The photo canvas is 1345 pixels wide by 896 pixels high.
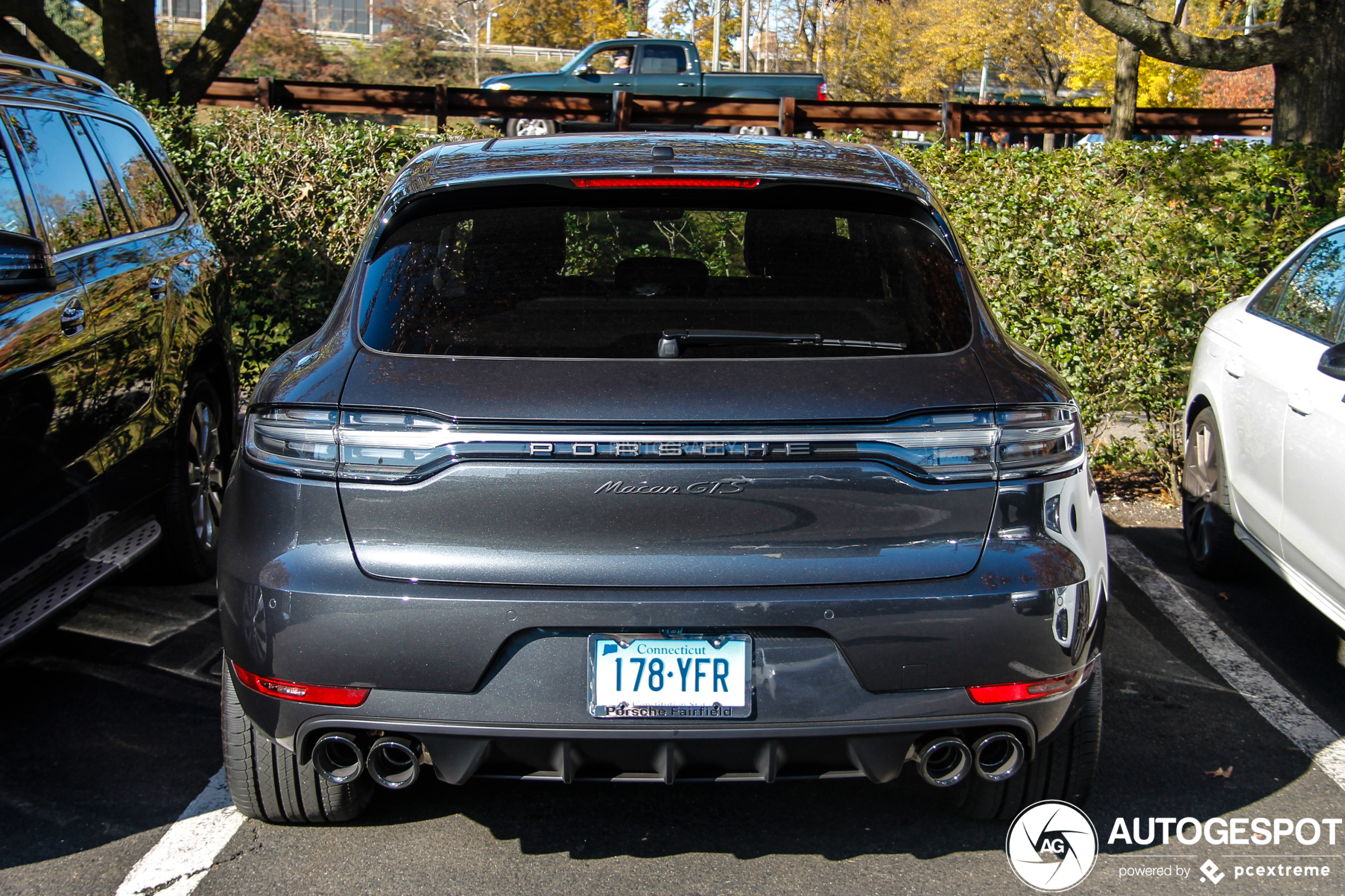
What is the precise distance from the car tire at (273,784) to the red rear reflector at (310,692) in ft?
0.92

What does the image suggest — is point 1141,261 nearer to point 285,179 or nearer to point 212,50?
point 285,179

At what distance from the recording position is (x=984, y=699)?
2672 mm

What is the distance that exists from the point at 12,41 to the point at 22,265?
10.8 meters

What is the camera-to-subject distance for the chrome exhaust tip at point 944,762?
2.71 meters

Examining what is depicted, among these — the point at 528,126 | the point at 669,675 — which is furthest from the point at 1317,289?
the point at 528,126

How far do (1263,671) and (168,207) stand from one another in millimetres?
4886

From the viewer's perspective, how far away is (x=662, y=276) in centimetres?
311

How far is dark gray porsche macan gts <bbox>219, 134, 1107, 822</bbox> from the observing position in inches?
101

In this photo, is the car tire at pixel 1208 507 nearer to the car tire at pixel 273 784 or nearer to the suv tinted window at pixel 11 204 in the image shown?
the car tire at pixel 273 784

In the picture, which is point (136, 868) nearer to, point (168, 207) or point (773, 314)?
point (773, 314)

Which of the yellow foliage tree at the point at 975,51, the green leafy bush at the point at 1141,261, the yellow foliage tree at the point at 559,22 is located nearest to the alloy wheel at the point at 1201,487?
the green leafy bush at the point at 1141,261

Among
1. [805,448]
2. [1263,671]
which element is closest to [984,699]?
[805,448]

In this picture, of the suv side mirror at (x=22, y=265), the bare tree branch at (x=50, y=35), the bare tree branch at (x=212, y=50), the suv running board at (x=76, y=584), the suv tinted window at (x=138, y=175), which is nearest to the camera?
the suv side mirror at (x=22, y=265)

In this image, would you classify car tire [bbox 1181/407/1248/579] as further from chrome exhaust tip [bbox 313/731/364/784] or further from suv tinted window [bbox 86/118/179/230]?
suv tinted window [bbox 86/118/179/230]
